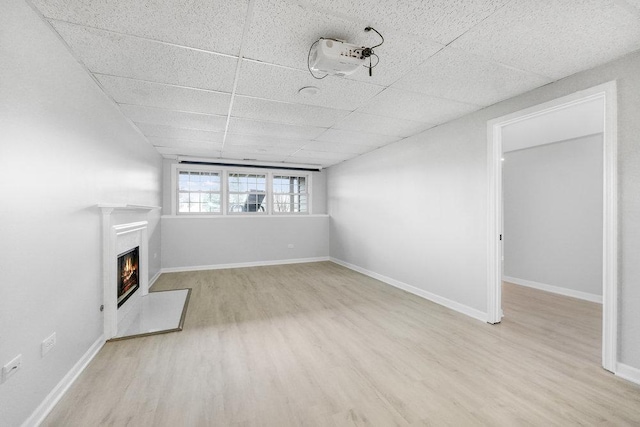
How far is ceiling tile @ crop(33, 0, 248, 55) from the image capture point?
1.54 meters

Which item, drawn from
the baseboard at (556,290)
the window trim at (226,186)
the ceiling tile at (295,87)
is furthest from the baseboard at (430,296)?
the ceiling tile at (295,87)

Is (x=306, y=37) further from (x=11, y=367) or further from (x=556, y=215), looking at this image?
(x=556, y=215)

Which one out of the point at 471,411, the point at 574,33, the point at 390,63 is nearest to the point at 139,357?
the point at 471,411

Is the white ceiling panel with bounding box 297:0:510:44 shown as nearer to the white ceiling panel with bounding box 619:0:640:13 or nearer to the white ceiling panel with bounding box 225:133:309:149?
the white ceiling panel with bounding box 619:0:640:13

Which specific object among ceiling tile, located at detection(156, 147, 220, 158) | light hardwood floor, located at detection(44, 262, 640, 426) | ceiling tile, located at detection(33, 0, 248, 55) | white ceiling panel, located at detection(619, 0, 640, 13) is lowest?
light hardwood floor, located at detection(44, 262, 640, 426)

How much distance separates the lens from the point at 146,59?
210 centimetres

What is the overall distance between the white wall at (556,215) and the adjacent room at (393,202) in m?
0.04

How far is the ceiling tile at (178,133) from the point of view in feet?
12.5

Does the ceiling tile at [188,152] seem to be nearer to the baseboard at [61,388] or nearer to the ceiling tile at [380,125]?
the ceiling tile at [380,125]

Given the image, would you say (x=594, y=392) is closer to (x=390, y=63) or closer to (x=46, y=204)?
(x=390, y=63)

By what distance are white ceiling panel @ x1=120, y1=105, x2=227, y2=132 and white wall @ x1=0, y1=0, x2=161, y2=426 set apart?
0.60 metres

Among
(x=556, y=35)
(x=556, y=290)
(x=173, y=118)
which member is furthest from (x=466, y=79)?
(x=556, y=290)

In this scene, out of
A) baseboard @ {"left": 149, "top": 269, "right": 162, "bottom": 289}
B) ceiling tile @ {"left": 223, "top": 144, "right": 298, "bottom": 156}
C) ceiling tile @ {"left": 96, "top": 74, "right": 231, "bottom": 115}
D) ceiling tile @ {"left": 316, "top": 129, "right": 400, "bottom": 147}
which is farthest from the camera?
ceiling tile @ {"left": 223, "top": 144, "right": 298, "bottom": 156}

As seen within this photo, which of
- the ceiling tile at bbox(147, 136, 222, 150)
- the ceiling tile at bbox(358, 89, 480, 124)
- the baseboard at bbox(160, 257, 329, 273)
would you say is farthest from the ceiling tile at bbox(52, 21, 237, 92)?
the baseboard at bbox(160, 257, 329, 273)
